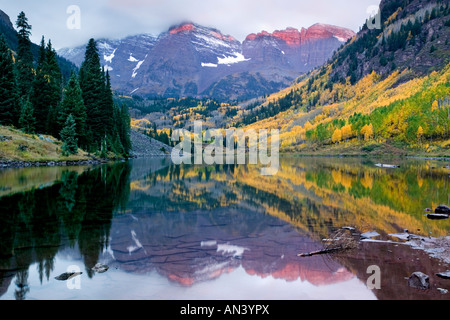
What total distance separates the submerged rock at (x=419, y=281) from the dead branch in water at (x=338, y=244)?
11.1ft

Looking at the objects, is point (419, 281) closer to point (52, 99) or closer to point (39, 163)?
point (39, 163)

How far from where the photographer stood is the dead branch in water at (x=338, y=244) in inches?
502

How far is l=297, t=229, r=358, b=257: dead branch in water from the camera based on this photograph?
41.9 feet

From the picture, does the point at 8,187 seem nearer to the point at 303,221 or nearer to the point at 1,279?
the point at 1,279

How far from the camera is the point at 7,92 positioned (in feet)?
209

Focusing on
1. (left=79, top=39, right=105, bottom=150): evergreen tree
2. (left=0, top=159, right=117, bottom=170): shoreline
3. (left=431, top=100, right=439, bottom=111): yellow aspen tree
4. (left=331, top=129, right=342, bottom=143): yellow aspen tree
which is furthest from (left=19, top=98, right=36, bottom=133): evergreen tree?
(left=331, top=129, right=342, bottom=143): yellow aspen tree

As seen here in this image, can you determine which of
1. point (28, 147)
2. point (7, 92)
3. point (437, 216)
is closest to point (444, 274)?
point (437, 216)

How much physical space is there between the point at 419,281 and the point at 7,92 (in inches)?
2950

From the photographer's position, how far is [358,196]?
27906mm

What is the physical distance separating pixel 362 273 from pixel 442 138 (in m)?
125

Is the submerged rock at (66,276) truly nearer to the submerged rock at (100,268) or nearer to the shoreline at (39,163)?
the submerged rock at (100,268)

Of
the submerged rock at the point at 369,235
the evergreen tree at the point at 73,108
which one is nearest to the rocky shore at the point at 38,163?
the evergreen tree at the point at 73,108
